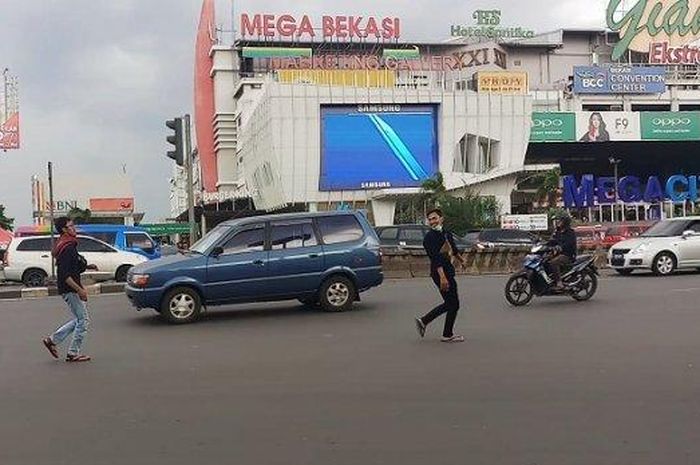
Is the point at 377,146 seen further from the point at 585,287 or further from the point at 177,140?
the point at 585,287

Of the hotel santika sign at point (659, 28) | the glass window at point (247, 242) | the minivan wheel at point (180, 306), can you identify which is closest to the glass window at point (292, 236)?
the glass window at point (247, 242)

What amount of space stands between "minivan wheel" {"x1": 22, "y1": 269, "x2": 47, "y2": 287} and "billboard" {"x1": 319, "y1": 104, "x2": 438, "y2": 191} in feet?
127

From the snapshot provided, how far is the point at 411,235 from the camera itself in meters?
25.5

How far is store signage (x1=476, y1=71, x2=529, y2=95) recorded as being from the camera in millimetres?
84375

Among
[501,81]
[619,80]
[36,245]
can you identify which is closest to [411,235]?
[36,245]

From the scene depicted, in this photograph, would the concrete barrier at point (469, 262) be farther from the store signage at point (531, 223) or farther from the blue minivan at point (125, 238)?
the store signage at point (531, 223)

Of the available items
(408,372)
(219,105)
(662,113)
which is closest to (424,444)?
(408,372)

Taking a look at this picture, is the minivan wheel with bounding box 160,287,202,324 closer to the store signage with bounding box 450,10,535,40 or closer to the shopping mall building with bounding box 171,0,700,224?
the shopping mall building with bounding box 171,0,700,224

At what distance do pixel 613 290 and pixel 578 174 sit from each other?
74.7 meters

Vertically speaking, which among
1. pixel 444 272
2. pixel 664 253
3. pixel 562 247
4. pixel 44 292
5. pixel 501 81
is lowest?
pixel 44 292

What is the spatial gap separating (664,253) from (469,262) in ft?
18.9

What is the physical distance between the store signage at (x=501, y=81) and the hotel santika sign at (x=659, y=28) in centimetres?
1504

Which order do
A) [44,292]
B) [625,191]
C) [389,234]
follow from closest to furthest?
[44,292] < [389,234] < [625,191]

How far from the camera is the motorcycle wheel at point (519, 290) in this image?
45.3ft
